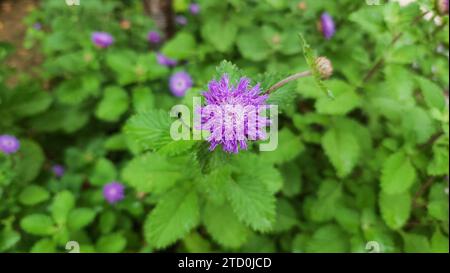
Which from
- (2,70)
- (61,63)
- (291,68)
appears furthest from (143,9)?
(291,68)

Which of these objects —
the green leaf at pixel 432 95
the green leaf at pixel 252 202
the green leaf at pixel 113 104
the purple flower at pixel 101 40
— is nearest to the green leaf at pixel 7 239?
the green leaf at pixel 113 104

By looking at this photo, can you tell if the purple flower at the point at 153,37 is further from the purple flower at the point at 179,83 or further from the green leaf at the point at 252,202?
the green leaf at the point at 252,202

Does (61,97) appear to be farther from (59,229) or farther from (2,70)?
(59,229)

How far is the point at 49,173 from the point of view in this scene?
2203 millimetres

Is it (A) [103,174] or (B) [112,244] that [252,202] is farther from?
(A) [103,174]

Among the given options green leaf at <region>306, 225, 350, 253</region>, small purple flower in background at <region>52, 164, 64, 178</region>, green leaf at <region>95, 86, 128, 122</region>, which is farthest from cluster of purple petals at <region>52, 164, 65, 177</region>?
green leaf at <region>306, 225, 350, 253</region>

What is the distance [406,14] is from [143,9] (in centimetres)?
185

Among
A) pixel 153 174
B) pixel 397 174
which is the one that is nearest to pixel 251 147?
pixel 153 174

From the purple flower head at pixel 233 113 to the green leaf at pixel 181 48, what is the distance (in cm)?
124

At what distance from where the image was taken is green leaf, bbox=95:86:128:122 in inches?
79.6

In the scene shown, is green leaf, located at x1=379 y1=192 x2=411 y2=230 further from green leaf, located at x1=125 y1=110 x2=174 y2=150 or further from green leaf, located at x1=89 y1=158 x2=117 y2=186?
green leaf, located at x1=89 y1=158 x2=117 y2=186

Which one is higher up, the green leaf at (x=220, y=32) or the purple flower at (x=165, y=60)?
the green leaf at (x=220, y=32)

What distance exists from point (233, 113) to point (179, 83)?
4.05ft

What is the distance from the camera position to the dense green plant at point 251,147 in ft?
4.82
